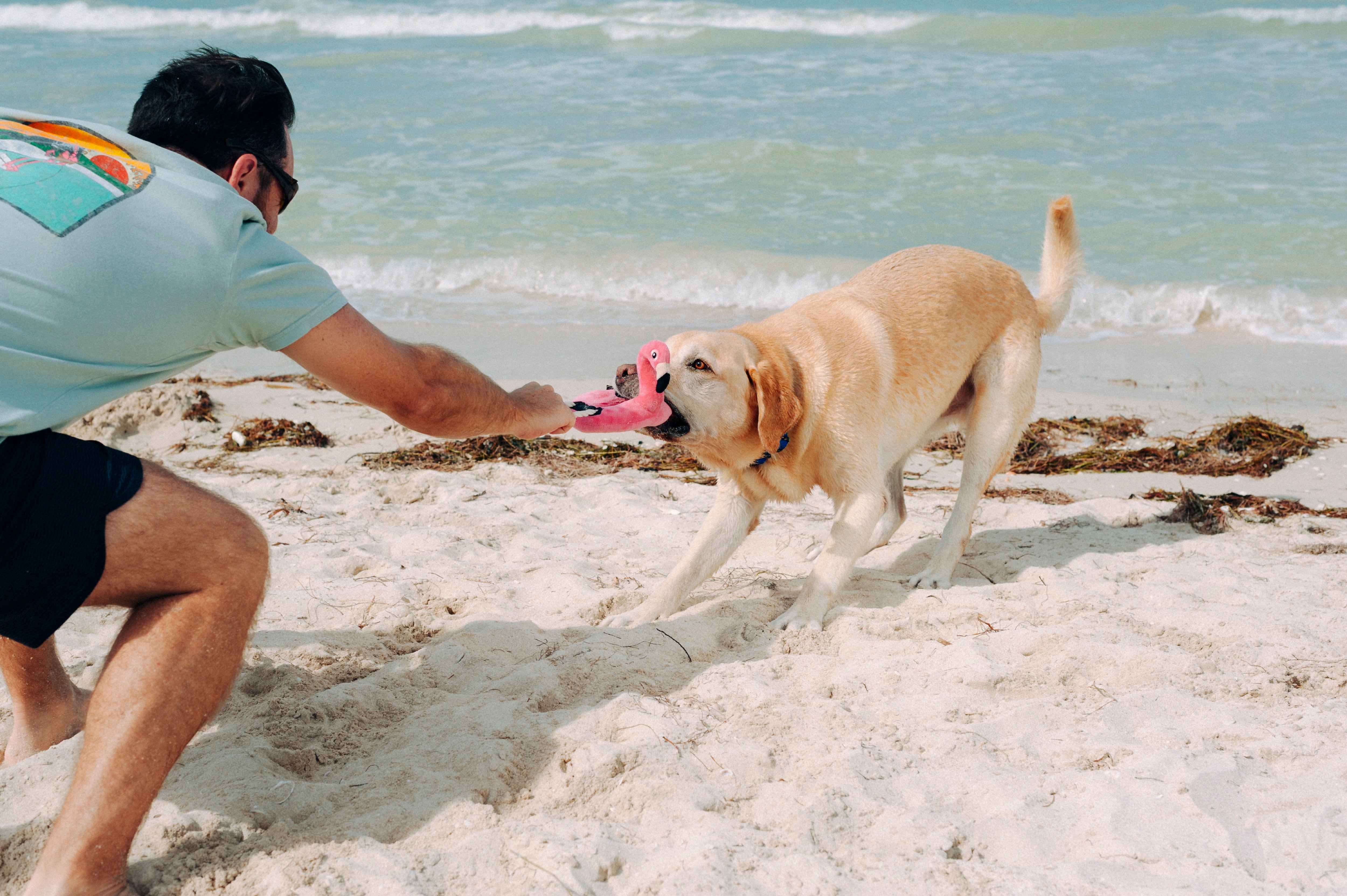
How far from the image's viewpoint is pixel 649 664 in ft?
11.4

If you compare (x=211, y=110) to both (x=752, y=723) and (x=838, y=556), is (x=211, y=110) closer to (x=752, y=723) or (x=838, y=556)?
(x=752, y=723)

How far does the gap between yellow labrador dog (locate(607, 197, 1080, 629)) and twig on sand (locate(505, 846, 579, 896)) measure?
1588 millimetres

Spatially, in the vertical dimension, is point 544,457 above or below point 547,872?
below

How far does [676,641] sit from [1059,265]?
292cm

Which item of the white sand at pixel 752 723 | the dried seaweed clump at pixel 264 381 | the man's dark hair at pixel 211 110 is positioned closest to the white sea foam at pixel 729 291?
the dried seaweed clump at pixel 264 381

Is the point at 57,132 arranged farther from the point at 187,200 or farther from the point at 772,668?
the point at 772,668

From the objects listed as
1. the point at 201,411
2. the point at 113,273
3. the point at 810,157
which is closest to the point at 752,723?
the point at 113,273

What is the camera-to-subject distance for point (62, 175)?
2.16 m

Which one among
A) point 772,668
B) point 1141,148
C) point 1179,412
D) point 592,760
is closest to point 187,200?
point 592,760

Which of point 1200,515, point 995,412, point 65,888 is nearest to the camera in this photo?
point 65,888

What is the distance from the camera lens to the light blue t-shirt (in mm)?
2090

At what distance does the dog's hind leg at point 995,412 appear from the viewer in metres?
4.67

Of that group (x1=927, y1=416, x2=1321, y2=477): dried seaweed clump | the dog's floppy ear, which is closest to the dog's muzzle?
the dog's floppy ear

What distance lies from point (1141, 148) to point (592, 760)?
13615 millimetres
